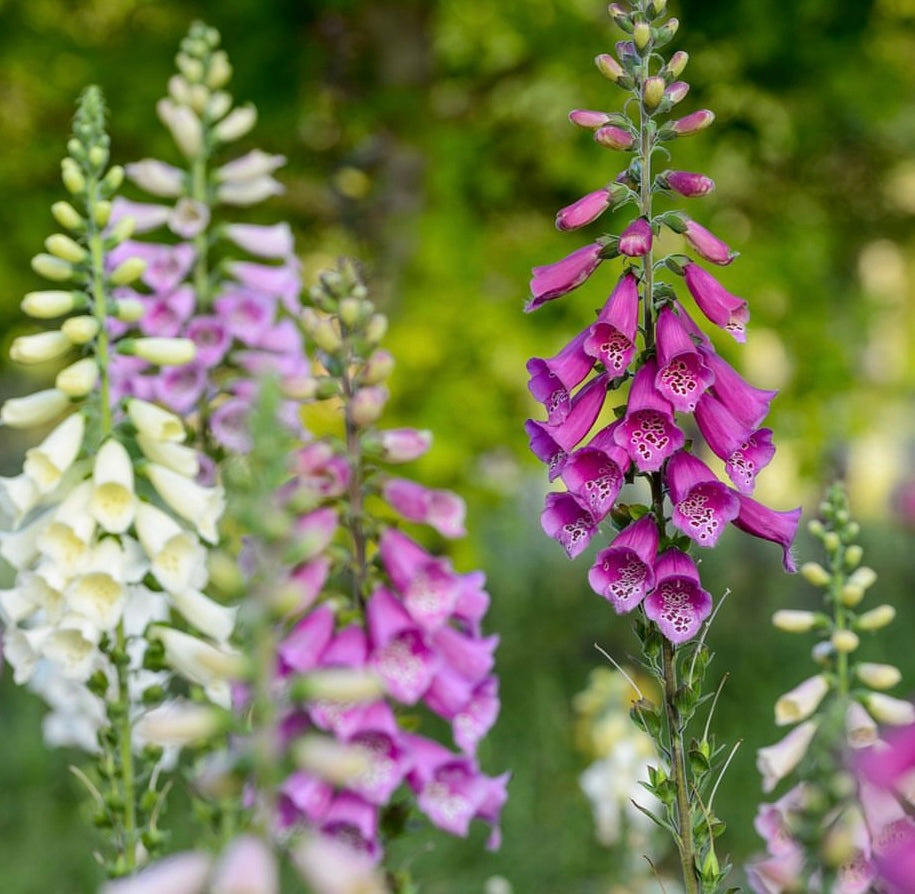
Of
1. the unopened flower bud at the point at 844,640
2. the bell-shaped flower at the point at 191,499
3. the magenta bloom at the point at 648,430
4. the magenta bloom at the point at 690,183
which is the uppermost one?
the magenta bloom at the point at 690,183

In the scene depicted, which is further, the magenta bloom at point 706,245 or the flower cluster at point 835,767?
the magenta bloom at point 706,245

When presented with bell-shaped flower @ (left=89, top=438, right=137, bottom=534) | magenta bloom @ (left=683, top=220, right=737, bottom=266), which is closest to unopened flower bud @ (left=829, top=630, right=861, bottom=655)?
magenta bloom @ (left=683, top=220, right=737, bottom=266)

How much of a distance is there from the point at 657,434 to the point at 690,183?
428mm

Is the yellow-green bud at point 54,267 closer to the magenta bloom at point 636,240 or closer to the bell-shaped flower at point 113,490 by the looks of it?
the bell-shaped flower at point 113,490

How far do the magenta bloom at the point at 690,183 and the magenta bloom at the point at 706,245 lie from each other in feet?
0.18

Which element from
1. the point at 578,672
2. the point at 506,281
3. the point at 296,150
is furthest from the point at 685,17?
the point at 578,672

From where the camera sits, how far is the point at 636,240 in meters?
2.12

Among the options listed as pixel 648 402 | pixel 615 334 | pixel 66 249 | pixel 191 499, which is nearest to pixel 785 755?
pixel 648 402

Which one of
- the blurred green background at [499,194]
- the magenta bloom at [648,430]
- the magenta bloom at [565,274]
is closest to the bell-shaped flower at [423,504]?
the magenta bloom at [648,430]

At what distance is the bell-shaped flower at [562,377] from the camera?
7.35 ft

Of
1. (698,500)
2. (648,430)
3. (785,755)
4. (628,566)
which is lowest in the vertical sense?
(785,755)

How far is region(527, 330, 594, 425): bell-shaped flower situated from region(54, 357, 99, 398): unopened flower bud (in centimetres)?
75

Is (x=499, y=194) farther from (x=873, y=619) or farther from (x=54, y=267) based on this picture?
(x=873, y=619)

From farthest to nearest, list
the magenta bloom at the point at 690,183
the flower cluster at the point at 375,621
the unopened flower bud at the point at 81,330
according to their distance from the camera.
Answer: the unopened flower bud at the point at 81,330 < the magenta bloom at the point at 690,183 < the flower cluster at the point at 375,621
